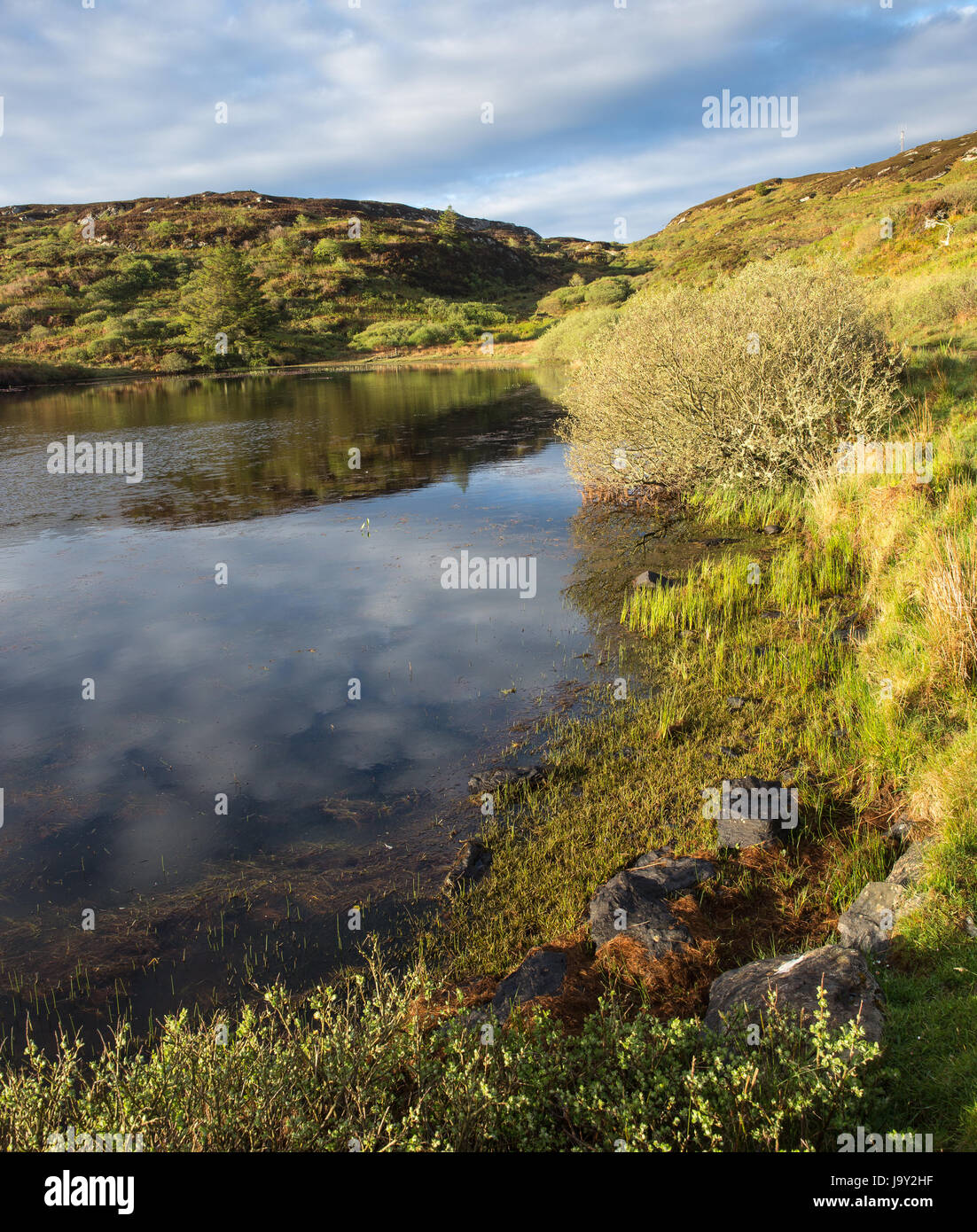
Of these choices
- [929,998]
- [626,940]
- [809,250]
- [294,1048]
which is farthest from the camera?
[809,250]

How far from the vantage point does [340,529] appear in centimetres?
1484

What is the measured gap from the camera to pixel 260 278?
233 ft

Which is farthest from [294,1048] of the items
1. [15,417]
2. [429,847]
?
[15,417]

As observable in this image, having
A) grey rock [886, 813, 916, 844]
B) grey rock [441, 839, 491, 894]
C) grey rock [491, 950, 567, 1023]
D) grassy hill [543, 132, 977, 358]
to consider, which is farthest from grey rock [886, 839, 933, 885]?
grassy hill [543, 132, 977, 358]

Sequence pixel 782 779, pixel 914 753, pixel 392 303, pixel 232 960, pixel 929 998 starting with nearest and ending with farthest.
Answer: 1. pixel 929 998
2. pixel 232 960
3. pixel 914 753
4. pixel 782 779
5. pixel 392 303

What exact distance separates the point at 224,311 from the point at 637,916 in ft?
205

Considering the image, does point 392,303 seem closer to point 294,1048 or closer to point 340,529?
point 340,529

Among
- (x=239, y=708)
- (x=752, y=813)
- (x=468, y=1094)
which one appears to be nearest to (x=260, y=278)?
(x=239, y=708)

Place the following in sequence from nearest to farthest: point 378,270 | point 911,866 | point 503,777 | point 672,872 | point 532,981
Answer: point 532,981, point 911,866, point 672,872, point 503,777, point 378,270

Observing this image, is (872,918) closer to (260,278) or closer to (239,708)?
(239,708)

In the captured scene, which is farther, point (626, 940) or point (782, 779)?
point (782, 779)

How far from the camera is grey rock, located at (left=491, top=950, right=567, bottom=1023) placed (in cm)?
383

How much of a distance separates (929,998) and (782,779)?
2586mm

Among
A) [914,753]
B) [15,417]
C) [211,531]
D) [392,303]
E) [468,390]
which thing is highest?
[392,303]
